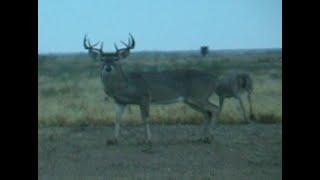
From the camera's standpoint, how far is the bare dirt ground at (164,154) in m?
10.5

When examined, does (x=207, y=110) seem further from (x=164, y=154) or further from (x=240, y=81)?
(x=240, y=81)

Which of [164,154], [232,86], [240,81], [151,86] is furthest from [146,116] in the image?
[240,81]

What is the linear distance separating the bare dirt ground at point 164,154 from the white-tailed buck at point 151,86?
598mm

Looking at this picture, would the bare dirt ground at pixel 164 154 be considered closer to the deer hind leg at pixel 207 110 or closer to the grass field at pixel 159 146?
the grass field at pixel 159 146

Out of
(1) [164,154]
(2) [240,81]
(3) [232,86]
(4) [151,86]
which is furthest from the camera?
(2) [240,81]

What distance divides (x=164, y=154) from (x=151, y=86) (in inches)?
111

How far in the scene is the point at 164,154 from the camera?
1229 centimetres

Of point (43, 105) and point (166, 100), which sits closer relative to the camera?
point (166, 100)

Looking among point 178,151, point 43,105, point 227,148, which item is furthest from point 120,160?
point 43,105
